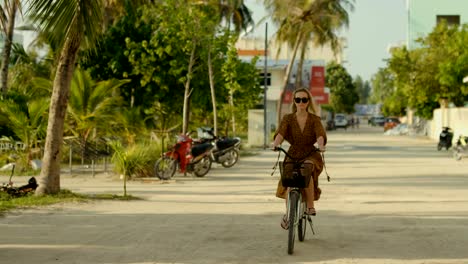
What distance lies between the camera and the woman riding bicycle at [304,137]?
9703 millimetres

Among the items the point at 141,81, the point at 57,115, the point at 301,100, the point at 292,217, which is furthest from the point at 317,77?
the point at 292,217

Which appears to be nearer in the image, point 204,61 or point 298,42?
point 204,61

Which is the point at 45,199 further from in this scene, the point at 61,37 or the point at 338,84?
the point at 338,84

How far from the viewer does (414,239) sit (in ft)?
33.6

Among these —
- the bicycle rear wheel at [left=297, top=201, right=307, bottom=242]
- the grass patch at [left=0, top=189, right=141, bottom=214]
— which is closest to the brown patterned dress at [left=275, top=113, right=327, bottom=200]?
the bicycle rear wheel at [left=297, top=201, right=307, bottom=242]

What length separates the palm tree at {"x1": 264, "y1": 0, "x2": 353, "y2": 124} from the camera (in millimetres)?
46156

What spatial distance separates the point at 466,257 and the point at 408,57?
48.3 m

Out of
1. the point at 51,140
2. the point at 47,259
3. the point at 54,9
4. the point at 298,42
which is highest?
the point at 298,42

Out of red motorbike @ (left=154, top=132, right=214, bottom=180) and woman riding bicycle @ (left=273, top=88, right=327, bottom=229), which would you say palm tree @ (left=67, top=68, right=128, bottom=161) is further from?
woman riding bicycle @ (left=273, top=88, right=327, bottom=229)

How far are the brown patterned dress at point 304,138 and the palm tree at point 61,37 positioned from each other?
12.8ft

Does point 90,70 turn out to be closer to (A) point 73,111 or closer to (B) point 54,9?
(A) point 73,111

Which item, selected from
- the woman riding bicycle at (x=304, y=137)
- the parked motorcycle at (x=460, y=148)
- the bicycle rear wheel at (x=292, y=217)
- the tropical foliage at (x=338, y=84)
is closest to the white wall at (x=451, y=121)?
the parked motorcycle at (x=460, y=148)

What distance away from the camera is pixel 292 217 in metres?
9.09

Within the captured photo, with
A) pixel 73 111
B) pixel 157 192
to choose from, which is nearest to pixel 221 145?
pixel 73 111
